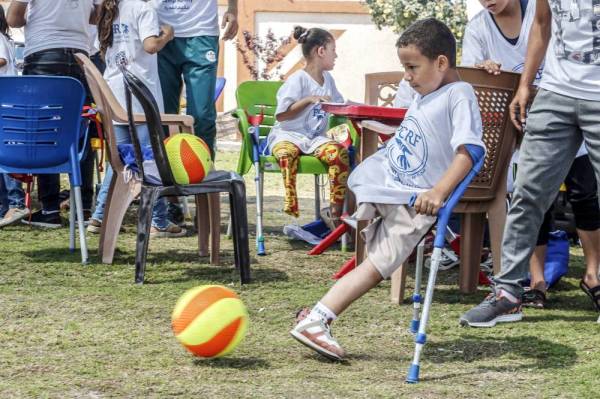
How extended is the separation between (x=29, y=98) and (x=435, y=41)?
9.79ft

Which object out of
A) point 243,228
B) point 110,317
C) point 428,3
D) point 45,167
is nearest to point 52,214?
point 45,167

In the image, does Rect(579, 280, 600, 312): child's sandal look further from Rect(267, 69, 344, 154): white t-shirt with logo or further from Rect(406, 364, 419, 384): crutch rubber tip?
Rect(267, 69, 344, 154): white t-shirt with logo

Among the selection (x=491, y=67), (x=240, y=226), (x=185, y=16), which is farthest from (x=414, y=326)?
(x=185, y=16)

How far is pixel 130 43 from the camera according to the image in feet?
25.4

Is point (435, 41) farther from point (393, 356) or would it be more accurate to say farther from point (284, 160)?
point (284, 160)

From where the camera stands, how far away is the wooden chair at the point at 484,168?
5773 millimetres

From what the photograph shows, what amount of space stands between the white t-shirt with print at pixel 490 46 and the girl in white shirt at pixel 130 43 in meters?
2.36

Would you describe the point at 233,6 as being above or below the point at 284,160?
above

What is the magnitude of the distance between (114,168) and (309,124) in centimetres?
148

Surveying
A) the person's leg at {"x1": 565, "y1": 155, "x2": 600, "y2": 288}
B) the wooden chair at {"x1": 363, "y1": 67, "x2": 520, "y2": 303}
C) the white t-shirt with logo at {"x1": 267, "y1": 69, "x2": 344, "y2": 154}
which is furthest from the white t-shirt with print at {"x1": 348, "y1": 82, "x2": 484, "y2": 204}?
the white t-shirt with logo at {"x1": 267, "y1": 69, "x2": 344, "y2": 154}

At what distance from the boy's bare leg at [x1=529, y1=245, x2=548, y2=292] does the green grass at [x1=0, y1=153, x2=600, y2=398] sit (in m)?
0.13

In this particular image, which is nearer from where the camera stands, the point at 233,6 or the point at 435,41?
the point at 435,41

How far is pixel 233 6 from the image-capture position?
843 centimetres

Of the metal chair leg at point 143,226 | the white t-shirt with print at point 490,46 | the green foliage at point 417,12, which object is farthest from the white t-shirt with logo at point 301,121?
the green foliage at point 417,12
